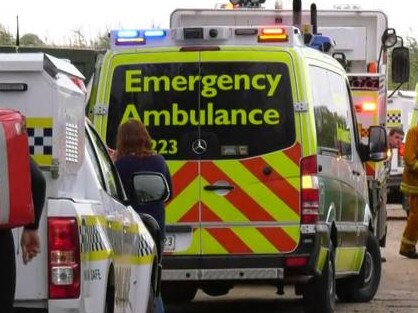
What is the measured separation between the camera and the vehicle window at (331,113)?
451 inches

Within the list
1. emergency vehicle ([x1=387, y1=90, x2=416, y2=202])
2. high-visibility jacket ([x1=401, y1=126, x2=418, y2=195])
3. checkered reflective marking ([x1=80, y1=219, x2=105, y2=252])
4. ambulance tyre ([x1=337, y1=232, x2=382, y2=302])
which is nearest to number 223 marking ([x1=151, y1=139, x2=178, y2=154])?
ambulance tyre ([x1=337, y1=232, x2=382, y2=302])

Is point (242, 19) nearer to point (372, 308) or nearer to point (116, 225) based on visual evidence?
point (372, 308)

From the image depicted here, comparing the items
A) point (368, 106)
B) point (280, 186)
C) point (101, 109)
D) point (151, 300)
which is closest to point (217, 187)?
point (280, 186)

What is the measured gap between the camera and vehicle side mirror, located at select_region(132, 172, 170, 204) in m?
8.87

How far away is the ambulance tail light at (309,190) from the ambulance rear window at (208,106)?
209 millimetres

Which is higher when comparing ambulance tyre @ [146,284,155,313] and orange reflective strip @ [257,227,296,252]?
ambulance tyre @ [146,284,155,313]

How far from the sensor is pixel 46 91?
6770 millimetres

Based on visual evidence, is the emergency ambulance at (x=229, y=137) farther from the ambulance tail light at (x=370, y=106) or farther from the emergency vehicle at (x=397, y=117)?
the emergency vehicle at (x=397, y=117)

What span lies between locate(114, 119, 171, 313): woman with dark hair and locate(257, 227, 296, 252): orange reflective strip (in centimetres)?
94

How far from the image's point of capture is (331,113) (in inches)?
475

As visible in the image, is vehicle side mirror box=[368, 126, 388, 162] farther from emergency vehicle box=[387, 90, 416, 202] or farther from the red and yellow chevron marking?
emergency vehicle box=[387, 90, 416, 202]

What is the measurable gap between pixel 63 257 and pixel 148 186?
235 centimetres

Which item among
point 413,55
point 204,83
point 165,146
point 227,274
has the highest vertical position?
point 204,83

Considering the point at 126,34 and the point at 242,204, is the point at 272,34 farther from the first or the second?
the point at 242,204
